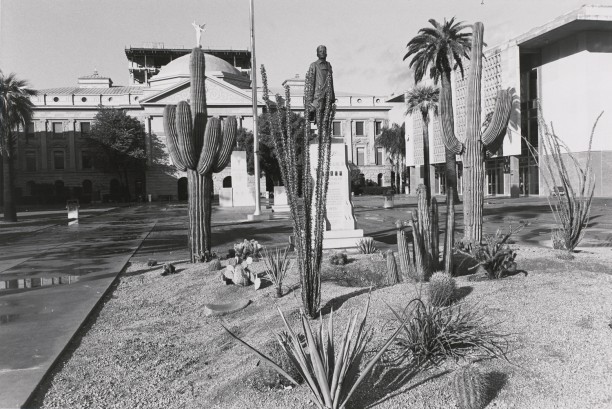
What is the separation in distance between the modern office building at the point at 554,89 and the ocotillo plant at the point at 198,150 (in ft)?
86.7

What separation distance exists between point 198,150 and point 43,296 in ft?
12.7

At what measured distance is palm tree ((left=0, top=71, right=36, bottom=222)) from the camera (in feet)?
93.4

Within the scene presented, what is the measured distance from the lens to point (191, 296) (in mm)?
7906

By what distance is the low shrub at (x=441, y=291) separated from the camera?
5355 millimetres

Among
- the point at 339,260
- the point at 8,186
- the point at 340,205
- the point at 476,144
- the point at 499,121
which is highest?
the point at 499,121

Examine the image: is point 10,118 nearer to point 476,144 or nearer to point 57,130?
point 476,144

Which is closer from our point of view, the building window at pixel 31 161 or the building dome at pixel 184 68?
the building window at pixel 31 161

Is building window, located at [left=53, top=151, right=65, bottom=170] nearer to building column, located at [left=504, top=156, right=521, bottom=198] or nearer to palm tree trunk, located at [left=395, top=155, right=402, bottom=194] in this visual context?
palm tree trunk, located at [left=395, top=155, right=402, bottom=194]

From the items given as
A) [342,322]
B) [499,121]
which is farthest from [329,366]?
[499,121]

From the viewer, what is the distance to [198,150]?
10.5 metres

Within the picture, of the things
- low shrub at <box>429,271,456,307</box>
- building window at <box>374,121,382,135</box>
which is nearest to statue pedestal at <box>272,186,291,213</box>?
low shrub at <box>429,271,456,307</box>

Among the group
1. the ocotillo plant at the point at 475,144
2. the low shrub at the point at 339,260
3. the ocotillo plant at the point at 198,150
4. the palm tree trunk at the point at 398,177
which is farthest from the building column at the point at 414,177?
the low shrub at the point at 339,260

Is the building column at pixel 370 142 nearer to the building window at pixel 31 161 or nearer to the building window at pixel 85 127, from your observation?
the building window at pixel 85 127

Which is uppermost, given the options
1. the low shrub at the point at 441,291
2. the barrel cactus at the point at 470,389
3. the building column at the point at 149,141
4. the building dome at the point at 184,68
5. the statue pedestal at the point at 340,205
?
the building dome at the point at 184,68
